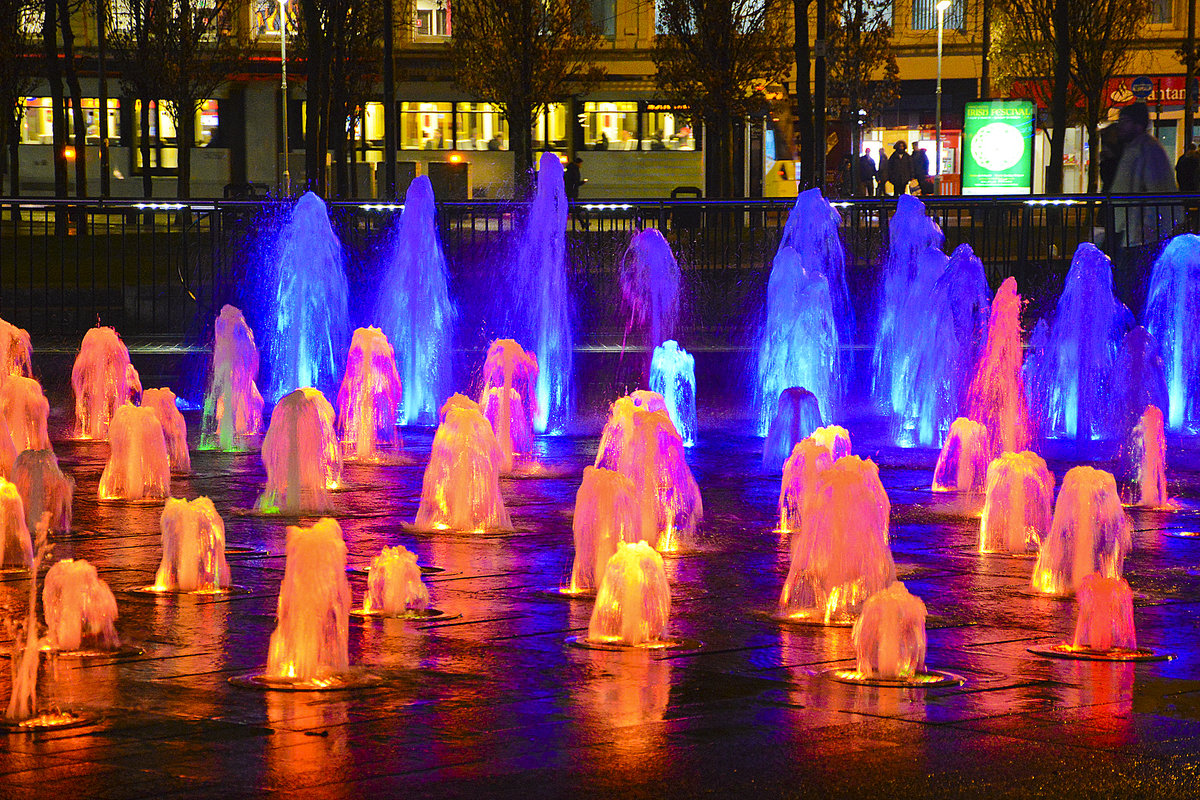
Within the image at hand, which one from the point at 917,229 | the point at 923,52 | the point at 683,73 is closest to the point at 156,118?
the point at 683,73

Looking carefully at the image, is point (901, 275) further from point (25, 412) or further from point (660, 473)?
point (660, 473)

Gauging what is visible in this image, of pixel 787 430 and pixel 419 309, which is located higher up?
pixel 419 309

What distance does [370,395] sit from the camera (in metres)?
14.8

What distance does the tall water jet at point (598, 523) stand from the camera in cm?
843

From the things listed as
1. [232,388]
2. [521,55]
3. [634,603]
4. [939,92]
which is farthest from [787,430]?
[939,92]

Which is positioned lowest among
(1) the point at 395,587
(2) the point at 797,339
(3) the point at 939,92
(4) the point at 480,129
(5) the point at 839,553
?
(1) the point at 395,587

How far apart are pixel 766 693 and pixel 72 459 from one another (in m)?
8.12

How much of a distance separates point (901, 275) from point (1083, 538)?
13.1 meters

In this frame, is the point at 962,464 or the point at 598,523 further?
the point at 962,464

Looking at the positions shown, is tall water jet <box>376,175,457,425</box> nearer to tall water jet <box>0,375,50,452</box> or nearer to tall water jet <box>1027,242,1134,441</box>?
tall water jet <box>0,375,50,452</box>

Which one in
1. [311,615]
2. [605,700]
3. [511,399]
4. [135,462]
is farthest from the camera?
[511,399]

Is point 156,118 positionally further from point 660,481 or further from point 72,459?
point 660,481

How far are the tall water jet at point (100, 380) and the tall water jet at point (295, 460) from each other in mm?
4542

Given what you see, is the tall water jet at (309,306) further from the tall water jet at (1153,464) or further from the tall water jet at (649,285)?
the tall water jet at (1153,464)
